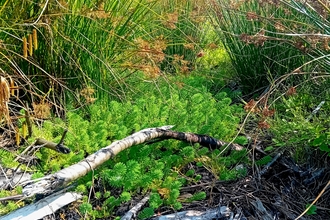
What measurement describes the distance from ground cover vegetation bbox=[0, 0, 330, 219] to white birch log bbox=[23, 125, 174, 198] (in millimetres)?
74

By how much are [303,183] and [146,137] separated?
2.71 feet

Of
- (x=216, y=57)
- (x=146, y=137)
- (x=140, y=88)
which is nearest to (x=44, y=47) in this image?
(x=140, y=88)

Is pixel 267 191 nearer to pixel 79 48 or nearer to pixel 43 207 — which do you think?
pixel 43 207

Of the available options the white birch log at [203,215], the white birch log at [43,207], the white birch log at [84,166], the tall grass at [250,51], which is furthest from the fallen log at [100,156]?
the tall grass at [250,51]

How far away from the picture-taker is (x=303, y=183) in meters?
2.76

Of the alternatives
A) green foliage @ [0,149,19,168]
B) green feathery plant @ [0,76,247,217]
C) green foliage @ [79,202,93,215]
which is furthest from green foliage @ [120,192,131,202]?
green foliage @ [0,149,19,168]

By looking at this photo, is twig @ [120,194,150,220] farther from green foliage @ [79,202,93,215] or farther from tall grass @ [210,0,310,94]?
tall grass @ [210,0,310,94]

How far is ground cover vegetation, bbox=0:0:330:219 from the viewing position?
8.34ft

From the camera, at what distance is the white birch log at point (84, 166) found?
211 cm

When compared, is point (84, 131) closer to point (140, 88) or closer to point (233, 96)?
point (140, 88)

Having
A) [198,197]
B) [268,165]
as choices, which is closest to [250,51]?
[268,165]

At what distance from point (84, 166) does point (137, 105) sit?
104 centimetres

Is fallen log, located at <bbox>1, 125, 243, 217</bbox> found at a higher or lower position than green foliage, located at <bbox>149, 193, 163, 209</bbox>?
higher

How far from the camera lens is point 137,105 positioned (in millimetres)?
3381
